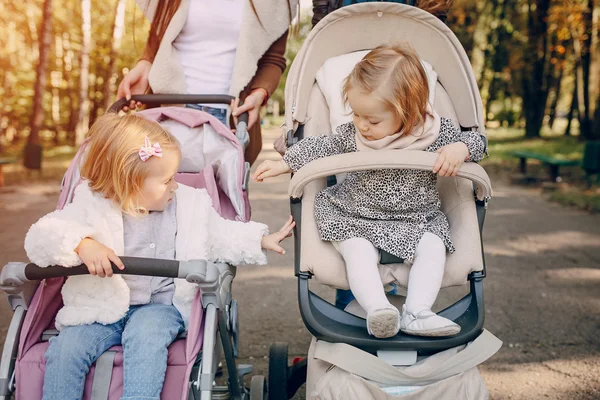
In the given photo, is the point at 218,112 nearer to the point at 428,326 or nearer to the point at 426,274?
the point at 426,274

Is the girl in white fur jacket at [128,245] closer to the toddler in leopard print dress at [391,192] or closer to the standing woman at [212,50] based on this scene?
the toddler in leopard print dress at [391,192]

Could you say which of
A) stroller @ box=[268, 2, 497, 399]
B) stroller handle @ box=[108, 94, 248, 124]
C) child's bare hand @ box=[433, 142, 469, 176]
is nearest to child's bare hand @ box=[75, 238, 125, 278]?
stroller @ box=[268, 2, 497, 399]

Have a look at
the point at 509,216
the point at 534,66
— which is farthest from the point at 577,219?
the point at 534,66

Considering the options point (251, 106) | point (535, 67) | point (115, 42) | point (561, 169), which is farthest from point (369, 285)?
point (535, 67)

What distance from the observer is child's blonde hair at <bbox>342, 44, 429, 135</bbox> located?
2.22m

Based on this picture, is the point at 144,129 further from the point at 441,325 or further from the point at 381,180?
the point at 441,325

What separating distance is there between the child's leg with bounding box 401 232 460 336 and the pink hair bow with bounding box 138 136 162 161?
98 cm

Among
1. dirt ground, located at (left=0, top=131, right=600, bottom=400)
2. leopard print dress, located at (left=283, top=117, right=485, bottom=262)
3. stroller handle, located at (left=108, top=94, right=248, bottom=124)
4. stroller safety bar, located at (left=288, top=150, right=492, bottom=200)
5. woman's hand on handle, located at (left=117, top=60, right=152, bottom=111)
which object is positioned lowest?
dirt ground, located at (left=0, top=131, right=600, bottom=400)

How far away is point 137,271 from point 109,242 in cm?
34

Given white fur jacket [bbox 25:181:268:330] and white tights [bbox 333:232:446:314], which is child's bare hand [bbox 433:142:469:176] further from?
white fur jacket [bbox 25:181:268:330]

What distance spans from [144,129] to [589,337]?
2890mm

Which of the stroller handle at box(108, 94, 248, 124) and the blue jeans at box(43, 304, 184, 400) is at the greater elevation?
the stroller handle at box(108, 94, 248, 124)

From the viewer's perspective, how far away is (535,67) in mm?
16828

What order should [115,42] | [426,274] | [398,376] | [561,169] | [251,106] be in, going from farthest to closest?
1. [115,42]
2. [561,169]
3. [251,106]
4. [426,274]
5. [398,376]
